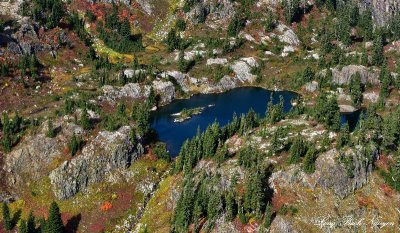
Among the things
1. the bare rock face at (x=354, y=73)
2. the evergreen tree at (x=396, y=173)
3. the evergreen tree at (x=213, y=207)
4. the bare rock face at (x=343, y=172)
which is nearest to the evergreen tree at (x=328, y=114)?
the bare rock face at (x=343, y=172)

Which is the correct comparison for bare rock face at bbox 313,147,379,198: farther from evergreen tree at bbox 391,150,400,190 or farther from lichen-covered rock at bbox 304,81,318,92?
lichen-covered rock at bbox 304,81,318,92

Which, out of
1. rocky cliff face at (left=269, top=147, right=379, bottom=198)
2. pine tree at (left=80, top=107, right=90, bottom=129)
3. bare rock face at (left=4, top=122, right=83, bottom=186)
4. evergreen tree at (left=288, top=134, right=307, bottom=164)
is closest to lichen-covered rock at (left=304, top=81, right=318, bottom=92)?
evergreen tree at (left=288, top=134, right=307, bottom=164)

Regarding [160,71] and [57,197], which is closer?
[57,197]

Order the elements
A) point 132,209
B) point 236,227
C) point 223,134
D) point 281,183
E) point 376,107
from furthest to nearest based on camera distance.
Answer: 1. point 376,107
2. point 223,134
3. point 132,209
4. point 281,183
5. point 236,227

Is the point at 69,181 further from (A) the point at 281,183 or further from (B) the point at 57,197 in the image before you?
(A) the point at 281,183

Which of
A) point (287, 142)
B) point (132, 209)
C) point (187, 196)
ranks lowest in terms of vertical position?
point (132, 209)

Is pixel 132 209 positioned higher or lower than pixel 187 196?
lower

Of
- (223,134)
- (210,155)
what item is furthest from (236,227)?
(223,134)
